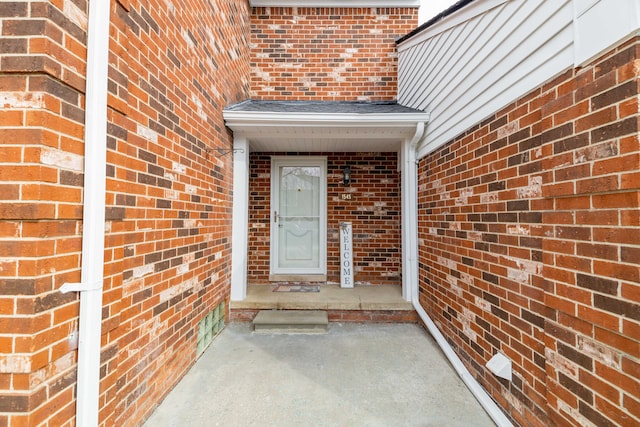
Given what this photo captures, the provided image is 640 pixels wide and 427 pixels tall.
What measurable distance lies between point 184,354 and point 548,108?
3.08m

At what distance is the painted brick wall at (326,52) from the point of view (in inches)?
180

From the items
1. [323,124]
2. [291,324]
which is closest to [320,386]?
[291,324]

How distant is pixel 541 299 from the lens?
61.9 inches

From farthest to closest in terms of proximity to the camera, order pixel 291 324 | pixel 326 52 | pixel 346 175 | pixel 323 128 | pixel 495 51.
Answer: pixel 326 52 < pixel 346 175 < pixel 323 128 < pixel 291 324 < pixel 495 51

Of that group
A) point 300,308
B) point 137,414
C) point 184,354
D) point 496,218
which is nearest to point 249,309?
point 300,308

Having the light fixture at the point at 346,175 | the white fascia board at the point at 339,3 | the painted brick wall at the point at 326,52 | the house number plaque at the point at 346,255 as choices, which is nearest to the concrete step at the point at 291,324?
the house number plaque at the point at 346,255

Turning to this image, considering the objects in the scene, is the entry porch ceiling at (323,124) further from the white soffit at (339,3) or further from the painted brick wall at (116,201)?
the white soffit at (339,3)

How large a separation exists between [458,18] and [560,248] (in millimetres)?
2311

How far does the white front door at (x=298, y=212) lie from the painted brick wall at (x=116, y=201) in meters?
1.72

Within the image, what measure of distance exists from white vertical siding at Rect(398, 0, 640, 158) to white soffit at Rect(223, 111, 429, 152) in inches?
14.2

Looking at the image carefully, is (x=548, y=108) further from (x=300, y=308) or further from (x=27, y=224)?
(x=300, y=308)

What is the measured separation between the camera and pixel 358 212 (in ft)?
15.0

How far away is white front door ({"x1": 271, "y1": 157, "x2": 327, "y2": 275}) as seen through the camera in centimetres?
459

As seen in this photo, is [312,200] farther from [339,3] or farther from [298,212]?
[339,3]
